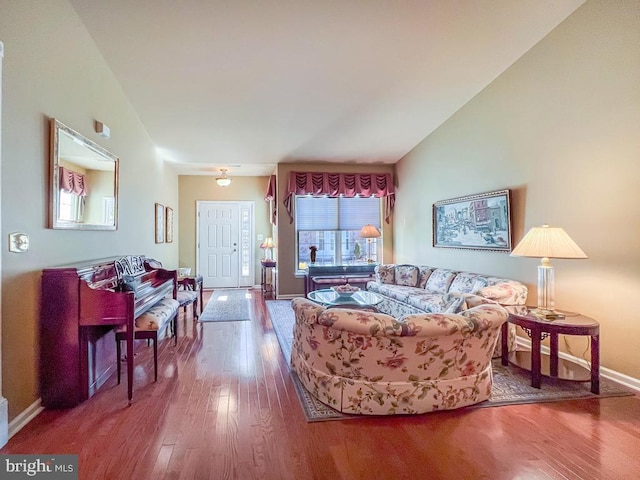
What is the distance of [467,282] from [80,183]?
13.6ft

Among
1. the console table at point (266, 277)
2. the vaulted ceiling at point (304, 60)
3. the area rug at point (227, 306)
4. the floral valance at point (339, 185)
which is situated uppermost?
the vaulted ceiling at point (304, 60)

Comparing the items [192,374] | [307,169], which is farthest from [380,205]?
[192,374]

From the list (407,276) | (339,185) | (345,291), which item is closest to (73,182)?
(345,291)

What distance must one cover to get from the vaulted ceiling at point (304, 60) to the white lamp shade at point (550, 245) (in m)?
2.02

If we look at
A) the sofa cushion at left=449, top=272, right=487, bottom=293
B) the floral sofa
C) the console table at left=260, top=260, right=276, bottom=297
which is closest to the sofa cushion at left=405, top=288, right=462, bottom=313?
the floral sofa

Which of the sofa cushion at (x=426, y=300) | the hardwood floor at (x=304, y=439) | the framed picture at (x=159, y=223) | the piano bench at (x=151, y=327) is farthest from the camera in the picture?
the framed picture at (x=159, y=223)

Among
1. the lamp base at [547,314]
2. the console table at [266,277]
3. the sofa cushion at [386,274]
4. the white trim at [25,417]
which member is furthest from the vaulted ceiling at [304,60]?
the white trim at [25,417]

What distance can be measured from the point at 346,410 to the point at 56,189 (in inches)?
101

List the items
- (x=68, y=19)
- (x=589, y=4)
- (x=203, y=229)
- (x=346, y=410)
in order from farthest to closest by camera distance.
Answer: (x=203, y=229) → (x=589, y=4) → (x=68, y=19) → (x=346, y=410)

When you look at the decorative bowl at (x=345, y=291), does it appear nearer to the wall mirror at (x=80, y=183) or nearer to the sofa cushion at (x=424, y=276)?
the sofa cushion at (x=424, y=276)

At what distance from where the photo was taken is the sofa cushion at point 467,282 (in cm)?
398

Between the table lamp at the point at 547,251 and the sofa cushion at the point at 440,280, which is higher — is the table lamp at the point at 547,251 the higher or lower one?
the higher one

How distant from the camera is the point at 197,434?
209 centimetres

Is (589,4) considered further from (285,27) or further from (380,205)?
(380,205)
